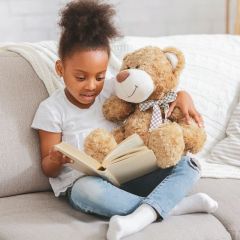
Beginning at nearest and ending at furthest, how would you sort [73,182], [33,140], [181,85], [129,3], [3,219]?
[3,219] < [73,182] < [33,140] < [181,85] < [129,3]

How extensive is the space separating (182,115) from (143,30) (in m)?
1.14

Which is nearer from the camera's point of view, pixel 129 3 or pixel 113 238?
pixel 113 238

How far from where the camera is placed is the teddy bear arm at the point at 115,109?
1.70 m

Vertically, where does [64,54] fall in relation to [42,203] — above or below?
above

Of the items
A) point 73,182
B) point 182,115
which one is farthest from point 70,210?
point 182,115

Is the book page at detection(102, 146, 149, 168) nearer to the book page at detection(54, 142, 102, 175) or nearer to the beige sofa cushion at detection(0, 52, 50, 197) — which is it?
the book page at detection(54, 142, 102, 175)

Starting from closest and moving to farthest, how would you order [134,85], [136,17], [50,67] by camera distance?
[134,85] → [50,67] → [136,17]

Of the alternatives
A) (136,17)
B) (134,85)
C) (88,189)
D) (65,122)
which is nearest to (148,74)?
(134,85)

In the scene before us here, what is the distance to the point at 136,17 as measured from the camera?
8.95 feet

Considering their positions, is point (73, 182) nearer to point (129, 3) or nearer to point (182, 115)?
point (182, 115)

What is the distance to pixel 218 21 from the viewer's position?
3.03m

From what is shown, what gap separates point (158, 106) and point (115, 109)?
0.13 meters

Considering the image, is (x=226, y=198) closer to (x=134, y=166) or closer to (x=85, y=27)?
(x=134, y=166)

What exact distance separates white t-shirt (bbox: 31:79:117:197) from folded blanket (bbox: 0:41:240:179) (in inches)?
4.5
